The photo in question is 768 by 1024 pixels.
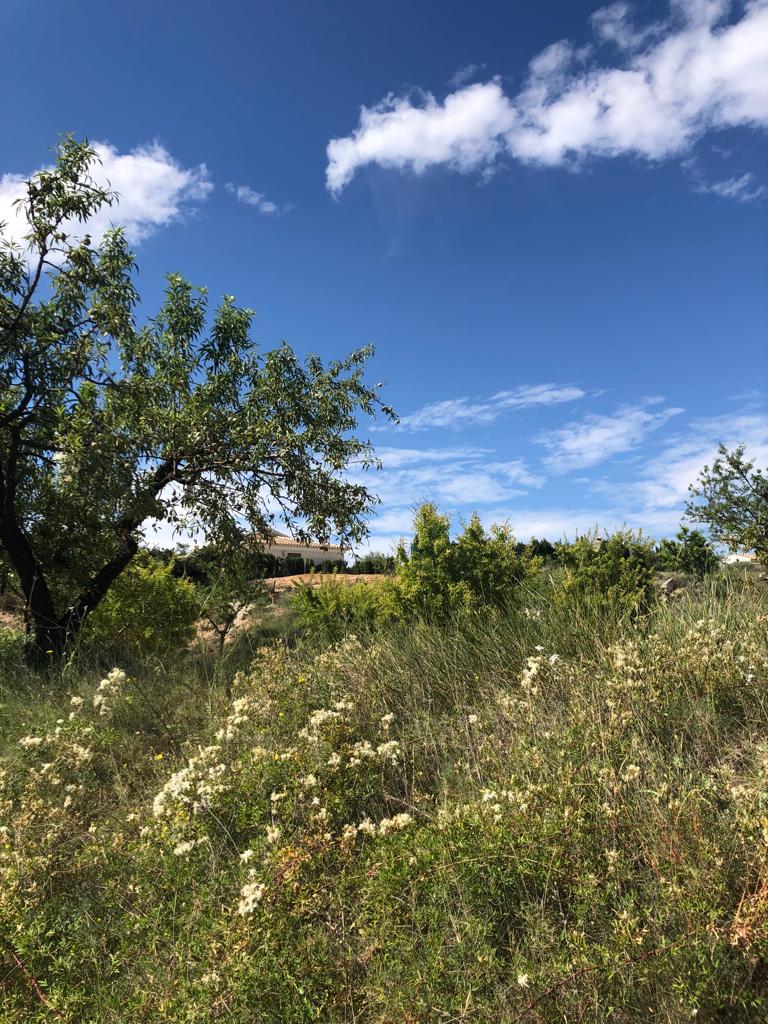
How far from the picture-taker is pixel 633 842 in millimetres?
3010

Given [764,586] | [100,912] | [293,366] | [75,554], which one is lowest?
[100,912]

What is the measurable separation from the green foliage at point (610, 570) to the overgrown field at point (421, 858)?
1.88 m

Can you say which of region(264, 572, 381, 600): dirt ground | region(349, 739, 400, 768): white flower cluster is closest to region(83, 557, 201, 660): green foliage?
region(264, 572, 381, 600): dirt ground

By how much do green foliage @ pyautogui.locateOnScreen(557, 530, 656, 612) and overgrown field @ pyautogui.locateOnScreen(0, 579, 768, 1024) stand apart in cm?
188

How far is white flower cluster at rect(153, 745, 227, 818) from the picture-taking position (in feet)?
12.0

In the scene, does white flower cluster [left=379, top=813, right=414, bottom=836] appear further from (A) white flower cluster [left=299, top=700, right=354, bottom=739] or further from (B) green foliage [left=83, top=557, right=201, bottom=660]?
(B) green foliage [left=83, top=557, right=201, bottom=660]

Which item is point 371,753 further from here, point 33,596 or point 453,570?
point 33,596

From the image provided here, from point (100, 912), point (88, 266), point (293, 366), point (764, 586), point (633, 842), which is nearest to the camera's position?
point (633, 842)

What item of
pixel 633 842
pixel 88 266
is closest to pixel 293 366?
pixel 88 266

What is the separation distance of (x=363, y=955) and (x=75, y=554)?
9.85 m

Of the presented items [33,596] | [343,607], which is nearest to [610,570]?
[343,607]

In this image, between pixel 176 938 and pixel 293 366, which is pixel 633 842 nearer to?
pixel 176 938

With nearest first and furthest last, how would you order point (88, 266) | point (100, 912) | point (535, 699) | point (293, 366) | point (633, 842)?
point (633, 842) → point (100, 912) → point (535, 699) → point (88, 266) → point (293, 366)

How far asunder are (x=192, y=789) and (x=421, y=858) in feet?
5.26
